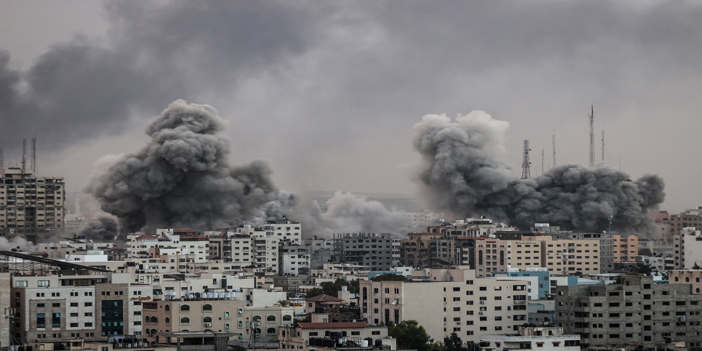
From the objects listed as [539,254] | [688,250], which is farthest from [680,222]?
[539,254]

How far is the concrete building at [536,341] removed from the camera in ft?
171

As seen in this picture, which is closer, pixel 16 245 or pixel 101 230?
pixel 16 245

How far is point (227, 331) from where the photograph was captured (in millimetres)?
55594

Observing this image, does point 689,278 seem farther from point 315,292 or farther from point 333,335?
point 315,292

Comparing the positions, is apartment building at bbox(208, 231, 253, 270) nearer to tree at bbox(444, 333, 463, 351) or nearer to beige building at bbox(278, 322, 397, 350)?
tree at bbox(444, 333, 463, 351)

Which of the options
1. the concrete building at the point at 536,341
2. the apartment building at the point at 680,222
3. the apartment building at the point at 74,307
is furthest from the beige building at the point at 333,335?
the apartment building at the point at 680,222

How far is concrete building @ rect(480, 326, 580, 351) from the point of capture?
52.0m

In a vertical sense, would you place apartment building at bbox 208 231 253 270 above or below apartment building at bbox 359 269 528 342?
above

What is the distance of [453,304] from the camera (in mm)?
62375

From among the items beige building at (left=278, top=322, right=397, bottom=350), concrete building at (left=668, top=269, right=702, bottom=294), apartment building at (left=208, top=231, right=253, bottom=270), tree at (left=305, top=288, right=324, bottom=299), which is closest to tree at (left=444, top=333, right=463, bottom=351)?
beige building at (left=278, top=322, right=397, bottom=350)

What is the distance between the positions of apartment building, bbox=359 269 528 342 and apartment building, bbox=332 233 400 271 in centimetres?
5048

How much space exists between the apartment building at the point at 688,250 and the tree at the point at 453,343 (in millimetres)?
45967

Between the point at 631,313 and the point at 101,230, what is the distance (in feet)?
222

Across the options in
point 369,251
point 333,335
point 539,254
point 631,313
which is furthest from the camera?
point 369,251
